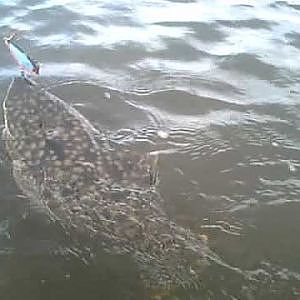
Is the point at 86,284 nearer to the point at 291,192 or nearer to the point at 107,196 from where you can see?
the point at 107,196

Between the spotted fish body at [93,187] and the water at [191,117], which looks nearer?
the spotted fish body at [93,187]

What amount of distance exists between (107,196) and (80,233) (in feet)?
1.33

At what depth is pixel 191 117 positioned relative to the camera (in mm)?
6785

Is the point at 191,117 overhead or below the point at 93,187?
below

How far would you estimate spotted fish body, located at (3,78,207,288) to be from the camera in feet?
15.0

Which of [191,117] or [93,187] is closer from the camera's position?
[93,187]

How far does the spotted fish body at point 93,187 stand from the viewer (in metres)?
4.56

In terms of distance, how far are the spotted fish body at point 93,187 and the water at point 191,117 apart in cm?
18

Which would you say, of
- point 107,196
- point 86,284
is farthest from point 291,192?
point 86,284

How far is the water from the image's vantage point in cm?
466

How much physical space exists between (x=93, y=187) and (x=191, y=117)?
2.10 meters

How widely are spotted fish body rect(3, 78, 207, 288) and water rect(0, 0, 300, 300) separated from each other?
0.18 m

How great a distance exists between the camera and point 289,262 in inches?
186

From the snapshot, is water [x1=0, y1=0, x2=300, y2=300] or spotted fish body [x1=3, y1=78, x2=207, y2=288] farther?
water [x1=0, y1=0, x2=300, y2=300]
